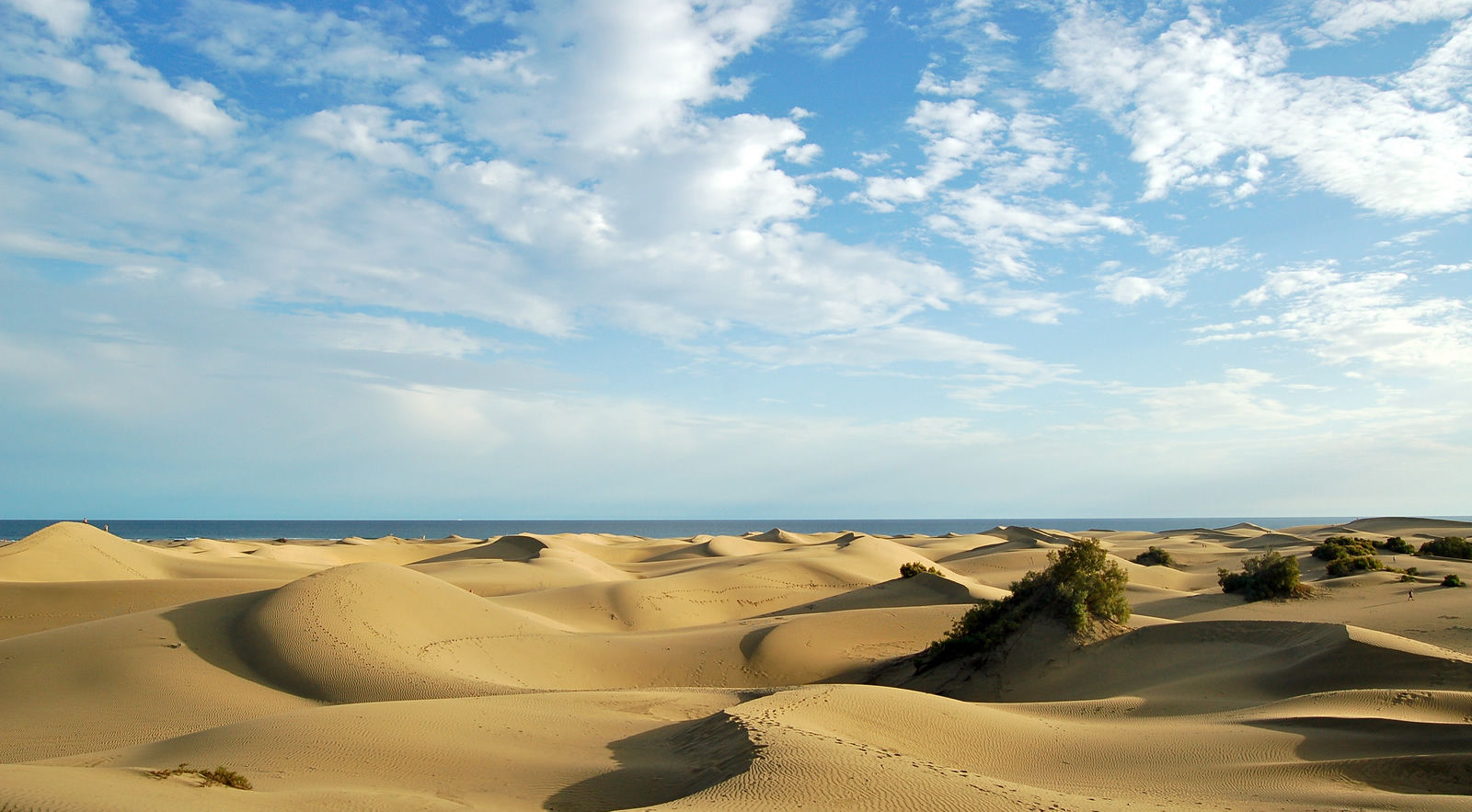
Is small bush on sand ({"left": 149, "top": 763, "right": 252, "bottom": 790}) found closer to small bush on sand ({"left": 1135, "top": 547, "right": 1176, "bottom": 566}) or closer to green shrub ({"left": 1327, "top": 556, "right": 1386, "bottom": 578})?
green shrub ({"left": 1327, "top": 556, "right": 1386, "bottom": 578})

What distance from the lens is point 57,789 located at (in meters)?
5.15

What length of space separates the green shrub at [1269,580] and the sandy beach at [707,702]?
0.45m

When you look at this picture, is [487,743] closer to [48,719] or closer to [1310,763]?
[48,719]

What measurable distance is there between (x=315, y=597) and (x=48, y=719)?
453 cm

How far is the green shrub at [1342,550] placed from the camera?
86.3 feet

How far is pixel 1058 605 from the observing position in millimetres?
15484

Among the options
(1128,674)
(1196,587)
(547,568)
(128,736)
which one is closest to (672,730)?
(128,736)

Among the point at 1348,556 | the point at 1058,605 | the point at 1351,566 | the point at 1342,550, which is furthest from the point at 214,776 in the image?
the point at 1342,550

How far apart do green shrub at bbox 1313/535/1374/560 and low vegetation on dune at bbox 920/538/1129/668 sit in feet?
46.1

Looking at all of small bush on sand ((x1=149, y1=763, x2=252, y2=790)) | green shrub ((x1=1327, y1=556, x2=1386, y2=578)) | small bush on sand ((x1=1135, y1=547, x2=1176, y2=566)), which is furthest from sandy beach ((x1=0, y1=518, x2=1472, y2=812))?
small bush on sand ((x1=1135, y1=547, x2=1176, y2=566))

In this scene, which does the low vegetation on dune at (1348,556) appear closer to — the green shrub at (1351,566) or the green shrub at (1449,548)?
the green shrub at (1351,566)

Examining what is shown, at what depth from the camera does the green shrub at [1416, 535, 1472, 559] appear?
2814 centimetres

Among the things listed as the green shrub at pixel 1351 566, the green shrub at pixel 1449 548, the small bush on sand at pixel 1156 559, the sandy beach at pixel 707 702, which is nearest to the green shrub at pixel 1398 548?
the green shrub at pixel 1449 548

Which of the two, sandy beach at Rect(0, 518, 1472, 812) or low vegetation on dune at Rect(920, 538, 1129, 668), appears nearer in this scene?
sandy beach at Rect(0, 518, 1472, 812)
